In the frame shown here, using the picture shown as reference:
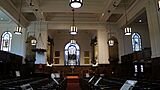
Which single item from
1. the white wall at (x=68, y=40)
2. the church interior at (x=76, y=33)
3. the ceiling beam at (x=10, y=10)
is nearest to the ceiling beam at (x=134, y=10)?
the church interior at (x=76, y=33)

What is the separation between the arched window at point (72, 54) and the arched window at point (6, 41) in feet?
25.5

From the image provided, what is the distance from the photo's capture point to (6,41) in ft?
49.1

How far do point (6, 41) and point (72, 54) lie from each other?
28.1ft

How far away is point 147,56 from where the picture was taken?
11.0 m

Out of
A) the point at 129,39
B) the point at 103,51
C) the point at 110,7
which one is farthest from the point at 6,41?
the point at 129,39

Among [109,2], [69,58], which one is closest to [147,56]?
[109,2]

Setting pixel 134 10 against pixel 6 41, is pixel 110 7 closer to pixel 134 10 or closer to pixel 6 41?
pixel 134 10

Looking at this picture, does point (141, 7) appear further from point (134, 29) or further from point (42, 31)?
point (42, 31)

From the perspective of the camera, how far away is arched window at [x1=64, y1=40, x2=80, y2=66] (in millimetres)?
20984

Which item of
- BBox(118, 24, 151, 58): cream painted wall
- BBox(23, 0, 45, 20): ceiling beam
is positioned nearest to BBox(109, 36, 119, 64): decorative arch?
BBox(118, 24, 151, 58): cream painted wall

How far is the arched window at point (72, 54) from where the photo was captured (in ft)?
68.8

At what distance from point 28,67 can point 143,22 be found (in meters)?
10.2

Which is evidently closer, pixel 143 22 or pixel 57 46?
pixel 143 22

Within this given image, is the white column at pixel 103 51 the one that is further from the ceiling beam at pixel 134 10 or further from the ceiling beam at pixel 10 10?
the ceiling beam at pixel 10 10
